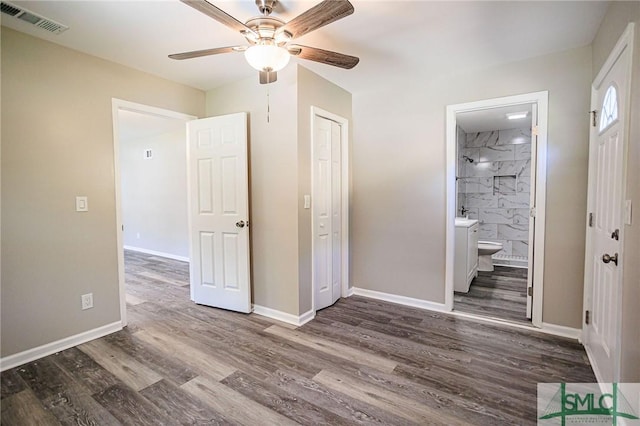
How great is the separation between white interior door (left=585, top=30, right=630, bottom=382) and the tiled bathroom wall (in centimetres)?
322

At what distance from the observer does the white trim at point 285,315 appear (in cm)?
287

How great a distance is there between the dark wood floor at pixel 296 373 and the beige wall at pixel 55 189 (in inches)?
13.4

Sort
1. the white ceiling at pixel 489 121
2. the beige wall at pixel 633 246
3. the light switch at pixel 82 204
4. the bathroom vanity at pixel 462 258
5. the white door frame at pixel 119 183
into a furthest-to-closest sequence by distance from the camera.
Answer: the white ceiling at pixel 489 121
the bathroom vanity at pixel 462 258
the white door frame at pixel 119 183
the light switch at pixel 82 204
the beige wall at pixel 633 246

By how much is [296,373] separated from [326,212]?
164 centimetres

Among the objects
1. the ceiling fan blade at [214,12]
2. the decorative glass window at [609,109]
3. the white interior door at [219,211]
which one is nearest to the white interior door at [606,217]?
the decorative glass window at [609,109]

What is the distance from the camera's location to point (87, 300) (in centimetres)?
258

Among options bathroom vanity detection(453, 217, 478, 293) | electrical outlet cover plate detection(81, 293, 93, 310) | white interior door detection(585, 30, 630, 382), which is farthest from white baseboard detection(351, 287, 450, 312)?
electrical outlet cover plate detection(81, 293, 93, 310)

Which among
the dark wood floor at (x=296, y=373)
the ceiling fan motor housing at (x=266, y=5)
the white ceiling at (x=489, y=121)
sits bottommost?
the dark wood floor at (x=296, y=373)

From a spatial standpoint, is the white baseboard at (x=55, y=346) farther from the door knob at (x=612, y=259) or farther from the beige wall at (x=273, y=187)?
the door knob at (x=612, y=259)

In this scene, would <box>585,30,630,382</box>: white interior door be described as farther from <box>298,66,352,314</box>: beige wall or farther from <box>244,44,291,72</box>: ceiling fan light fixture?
<box>298,66,352,314</box>: beige wall

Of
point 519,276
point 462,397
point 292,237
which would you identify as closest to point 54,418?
point 292,237

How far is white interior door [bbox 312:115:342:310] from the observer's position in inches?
122

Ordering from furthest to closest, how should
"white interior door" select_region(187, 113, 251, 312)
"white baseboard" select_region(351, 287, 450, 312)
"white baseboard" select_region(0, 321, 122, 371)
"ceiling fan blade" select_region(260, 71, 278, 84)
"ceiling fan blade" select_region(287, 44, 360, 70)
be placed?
"white baseboard" select_region(351, 287, 450, 312)
"white interior door" select_region(187, 113, 251, 312)
"white baseboard" select_region(0, 321, 122, 371)
"ceiling fan blade" select_region(260, 71, 278, 84)
"ceiling fan blade" select_region(287, 44, 360, 70)

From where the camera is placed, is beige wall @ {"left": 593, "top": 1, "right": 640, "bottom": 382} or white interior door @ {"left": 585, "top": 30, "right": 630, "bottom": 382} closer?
beige wall @ {"left": 593, "top": 1, "right": 640, "bottom": 382}
